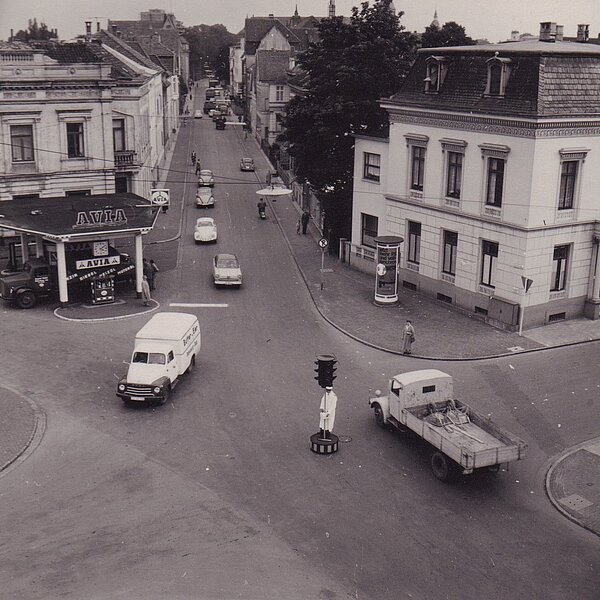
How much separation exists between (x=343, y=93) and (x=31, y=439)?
1205 inches

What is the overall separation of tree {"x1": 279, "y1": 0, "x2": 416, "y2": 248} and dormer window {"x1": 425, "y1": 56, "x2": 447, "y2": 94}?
24.2 feet

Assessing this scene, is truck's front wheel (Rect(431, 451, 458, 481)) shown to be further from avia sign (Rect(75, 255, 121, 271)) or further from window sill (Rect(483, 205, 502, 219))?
avia sign (Rect(75, 255, 121, 271))

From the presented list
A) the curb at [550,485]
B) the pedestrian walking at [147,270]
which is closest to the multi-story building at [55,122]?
the pedestrian walking at [147,270]

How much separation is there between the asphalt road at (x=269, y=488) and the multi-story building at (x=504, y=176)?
4404 millimetres

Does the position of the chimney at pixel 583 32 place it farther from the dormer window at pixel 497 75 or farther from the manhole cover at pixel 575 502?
the manhole cover at pixel 575 502

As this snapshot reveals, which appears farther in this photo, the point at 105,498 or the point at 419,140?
the point at 419,140

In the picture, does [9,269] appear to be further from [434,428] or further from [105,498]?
[434,428]

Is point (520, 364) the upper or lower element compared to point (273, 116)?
lower

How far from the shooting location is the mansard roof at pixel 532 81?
32.9 metres

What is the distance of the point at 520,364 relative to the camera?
31.1m

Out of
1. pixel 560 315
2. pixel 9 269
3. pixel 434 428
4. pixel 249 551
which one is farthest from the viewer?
pixel 9 269

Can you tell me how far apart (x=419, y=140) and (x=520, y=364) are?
13271 millimetres

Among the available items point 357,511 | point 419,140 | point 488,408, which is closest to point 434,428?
point 357,511

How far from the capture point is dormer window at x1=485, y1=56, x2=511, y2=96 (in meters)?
34.1
